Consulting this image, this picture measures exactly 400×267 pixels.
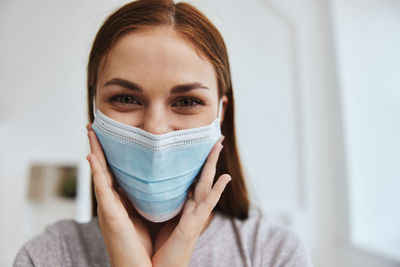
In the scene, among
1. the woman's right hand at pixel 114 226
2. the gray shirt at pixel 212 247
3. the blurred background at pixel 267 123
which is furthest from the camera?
the blurred background at pixel 267 123

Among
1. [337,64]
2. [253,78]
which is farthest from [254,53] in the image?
[337,64]

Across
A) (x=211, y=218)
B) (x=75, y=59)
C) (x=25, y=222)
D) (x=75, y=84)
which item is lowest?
(x=25, y=222)

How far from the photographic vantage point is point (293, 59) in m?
1.31

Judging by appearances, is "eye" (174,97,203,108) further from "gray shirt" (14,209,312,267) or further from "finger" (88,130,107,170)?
"gray shirt" (14,209,312,267)

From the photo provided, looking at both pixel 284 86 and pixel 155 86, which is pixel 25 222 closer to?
pixel 155 86

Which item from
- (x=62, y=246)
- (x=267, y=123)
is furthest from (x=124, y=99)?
(x=267, y=123)

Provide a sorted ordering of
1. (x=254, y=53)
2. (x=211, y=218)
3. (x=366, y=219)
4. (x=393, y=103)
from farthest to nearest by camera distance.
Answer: (x=254, y=53), (x=366, y=219), (x=393, y=103), (x=211, y=218)

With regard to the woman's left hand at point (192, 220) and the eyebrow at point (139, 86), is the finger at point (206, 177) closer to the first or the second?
the woman's left hand at point (192, 220)

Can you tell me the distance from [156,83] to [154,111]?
5 cm

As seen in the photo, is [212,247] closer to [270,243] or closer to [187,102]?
[270,243]

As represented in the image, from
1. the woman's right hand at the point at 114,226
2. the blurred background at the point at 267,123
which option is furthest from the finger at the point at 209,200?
the blurred background at the point at 267,123

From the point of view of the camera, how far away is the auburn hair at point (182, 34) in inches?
19.7

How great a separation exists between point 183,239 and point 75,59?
3.79 ft

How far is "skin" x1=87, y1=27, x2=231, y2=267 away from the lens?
44cm
